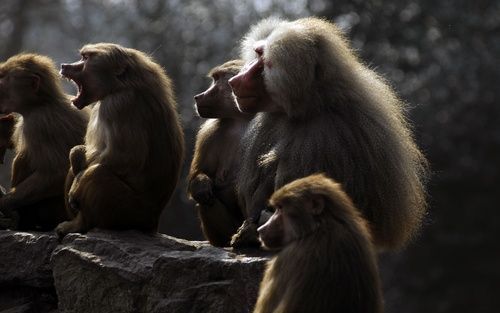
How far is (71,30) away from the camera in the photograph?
25.8 meters

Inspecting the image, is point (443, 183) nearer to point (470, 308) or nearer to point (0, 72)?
point (470, 308)

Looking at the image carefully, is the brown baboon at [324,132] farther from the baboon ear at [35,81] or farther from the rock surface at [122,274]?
the baboon ear at [35,81]

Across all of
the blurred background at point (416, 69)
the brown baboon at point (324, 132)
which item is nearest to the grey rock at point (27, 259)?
the brown baboon at point (324, 132)

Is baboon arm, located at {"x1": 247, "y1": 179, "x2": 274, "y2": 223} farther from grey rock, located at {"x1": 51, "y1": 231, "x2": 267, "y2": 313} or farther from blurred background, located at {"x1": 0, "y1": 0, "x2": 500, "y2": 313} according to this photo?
blurred background, located at {"x1": 0, "y1": 0, "x2": 500, "y2": 313}

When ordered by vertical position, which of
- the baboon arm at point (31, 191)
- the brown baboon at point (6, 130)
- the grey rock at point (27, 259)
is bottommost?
the grey rock at point (27, 259)

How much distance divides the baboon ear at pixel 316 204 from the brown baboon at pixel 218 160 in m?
1.97

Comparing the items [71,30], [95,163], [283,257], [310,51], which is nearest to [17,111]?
[95,163]

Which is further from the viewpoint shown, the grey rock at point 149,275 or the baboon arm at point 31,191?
the baboon arm at point 31,191

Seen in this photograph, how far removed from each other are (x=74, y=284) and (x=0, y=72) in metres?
2.29

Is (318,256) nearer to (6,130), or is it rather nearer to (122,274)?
(122,274)

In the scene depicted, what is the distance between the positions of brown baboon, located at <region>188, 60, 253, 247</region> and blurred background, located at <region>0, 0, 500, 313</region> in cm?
1139

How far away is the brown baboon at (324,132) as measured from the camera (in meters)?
6.60

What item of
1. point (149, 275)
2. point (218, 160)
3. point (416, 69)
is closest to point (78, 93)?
point (218, 160)

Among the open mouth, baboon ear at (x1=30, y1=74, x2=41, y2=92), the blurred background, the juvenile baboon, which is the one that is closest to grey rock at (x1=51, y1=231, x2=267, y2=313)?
the juvenile baboon
